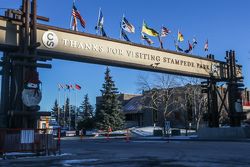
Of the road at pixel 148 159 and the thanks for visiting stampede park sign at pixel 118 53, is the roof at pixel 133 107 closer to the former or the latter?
the thanks for visiting stampede park sign at pixel 118 53

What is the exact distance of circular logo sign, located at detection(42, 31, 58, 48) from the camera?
20.5 m

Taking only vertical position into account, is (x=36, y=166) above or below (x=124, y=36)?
below

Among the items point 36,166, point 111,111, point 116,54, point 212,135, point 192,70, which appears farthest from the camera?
point 111,111

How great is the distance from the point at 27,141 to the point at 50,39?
19.1 ft

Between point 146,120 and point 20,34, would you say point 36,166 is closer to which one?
point 20,34

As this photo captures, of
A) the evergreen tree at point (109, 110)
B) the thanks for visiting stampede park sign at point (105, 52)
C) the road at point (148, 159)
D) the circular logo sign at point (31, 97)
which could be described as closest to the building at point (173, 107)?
the evergreen tree at point (109, 110)

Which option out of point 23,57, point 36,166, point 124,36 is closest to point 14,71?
point 23,57

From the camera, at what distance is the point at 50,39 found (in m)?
20.7

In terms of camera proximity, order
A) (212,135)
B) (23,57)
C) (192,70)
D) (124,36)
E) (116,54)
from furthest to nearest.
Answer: (212,135) → (192,70) → (124,36) → (116,54) → (23,57)

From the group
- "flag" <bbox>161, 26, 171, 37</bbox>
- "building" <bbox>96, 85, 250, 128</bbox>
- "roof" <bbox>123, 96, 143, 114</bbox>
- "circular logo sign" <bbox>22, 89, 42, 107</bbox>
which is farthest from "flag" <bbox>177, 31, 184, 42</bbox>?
"roof" <bbox>123, 96, 143, 114</bbox>

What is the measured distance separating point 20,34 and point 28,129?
4532 millimetres

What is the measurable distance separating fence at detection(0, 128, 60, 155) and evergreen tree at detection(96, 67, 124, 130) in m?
45.7

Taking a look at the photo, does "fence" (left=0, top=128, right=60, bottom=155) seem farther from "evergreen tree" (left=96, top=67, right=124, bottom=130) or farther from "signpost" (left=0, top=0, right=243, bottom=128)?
"evergreen tree" (left=96, top=67, right=124, bottom=130)

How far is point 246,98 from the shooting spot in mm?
88875
